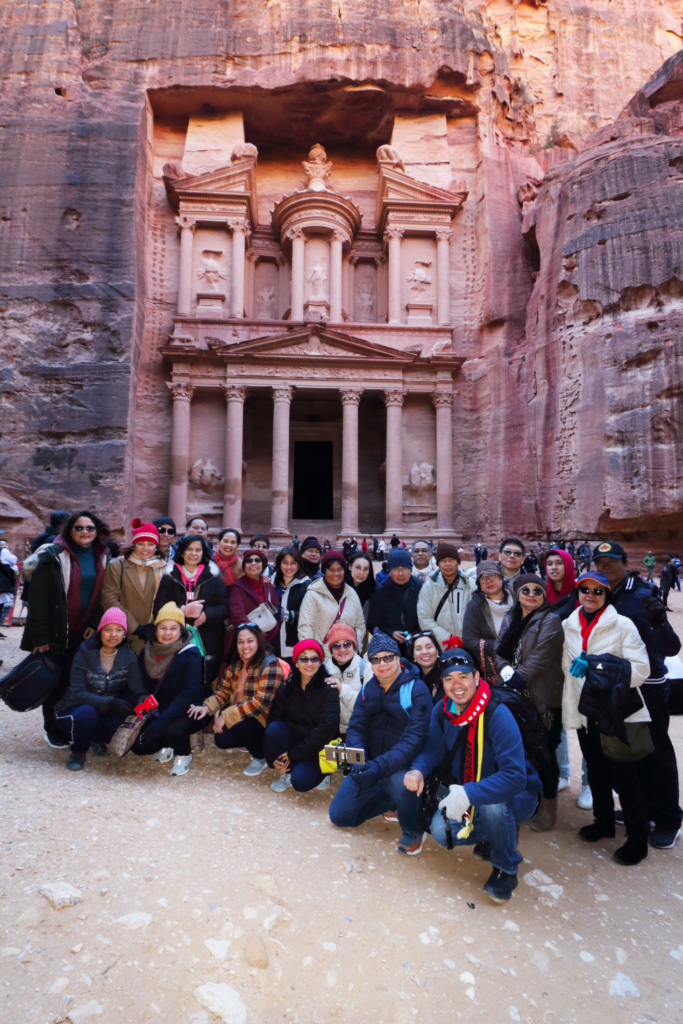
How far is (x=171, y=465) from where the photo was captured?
2153 centimetres

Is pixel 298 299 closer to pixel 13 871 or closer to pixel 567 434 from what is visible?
pixel 567 434

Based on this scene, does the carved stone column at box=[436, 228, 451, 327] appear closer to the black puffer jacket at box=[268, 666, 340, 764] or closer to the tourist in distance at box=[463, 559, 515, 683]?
the tourist in distance at box=[463, 559, 515, 683]

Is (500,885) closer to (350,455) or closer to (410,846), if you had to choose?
(410,846)

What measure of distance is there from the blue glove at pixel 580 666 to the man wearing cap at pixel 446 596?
1.73m

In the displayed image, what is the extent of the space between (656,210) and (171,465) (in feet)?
59.0

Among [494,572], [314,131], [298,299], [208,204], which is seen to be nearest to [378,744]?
[494,572]

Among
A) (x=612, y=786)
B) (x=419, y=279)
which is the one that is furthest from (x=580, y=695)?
(x=419, y=279)

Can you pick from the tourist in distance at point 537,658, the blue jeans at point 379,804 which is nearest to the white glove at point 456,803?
the blue jeans at point 379,804

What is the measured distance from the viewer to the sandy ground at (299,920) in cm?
253

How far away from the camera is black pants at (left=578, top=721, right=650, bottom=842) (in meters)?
3.65

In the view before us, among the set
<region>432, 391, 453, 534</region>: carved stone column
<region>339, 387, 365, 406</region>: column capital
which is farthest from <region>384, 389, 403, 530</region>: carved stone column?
<region>432, 391, 453, 534</region>: carved stone column

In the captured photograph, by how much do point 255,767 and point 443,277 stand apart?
22.8 meters

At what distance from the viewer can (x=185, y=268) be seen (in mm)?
22734

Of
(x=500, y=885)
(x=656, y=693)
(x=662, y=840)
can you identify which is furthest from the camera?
(x=662, y=840)
